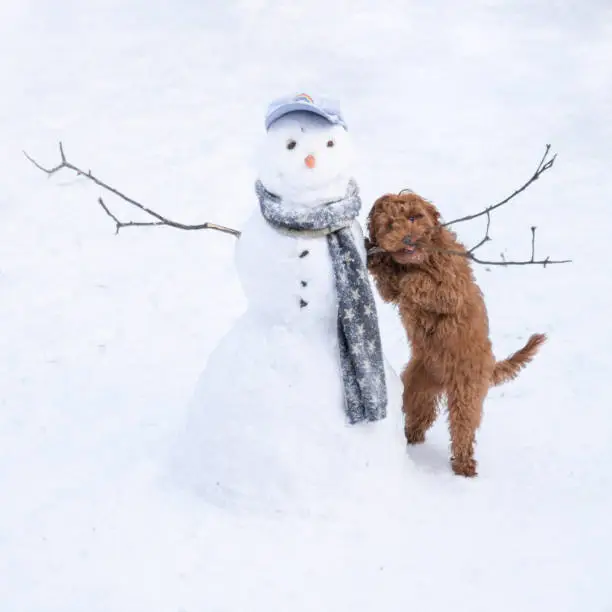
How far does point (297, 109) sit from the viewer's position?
310 cm

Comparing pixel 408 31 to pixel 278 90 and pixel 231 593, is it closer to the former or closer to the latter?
pixel 278 90

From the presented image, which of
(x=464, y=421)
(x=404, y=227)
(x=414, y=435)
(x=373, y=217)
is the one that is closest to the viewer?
(x=404, y=227)

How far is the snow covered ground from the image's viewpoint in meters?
3.33

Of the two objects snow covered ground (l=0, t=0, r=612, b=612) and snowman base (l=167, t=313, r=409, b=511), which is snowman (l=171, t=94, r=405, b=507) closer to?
snowman base (l=167, t=313, r=409, b=511)

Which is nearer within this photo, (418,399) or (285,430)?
(285,430)

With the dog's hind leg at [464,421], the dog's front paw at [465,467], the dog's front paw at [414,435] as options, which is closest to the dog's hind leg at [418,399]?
the dog's front paw at [414,435]

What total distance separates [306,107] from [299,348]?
0.98m

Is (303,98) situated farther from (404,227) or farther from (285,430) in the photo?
(285,430)

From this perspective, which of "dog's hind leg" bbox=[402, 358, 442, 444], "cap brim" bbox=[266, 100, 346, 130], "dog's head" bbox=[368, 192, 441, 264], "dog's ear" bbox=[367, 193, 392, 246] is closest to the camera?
"cap brim" bbox=[266, 100, 346, 130]

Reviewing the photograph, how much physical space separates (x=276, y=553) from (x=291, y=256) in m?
1.24

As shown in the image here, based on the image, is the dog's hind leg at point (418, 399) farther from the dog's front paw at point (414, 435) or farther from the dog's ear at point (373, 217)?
the dog's ear at point (373, 217)

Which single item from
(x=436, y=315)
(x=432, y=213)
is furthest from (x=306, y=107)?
(x=436, y=315)

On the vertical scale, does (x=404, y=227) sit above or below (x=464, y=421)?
above

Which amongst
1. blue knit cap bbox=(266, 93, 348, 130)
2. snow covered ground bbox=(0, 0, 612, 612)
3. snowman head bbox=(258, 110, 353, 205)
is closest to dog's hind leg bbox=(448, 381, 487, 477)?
snow covered ground bbox=(0, 0, 612, 612)
